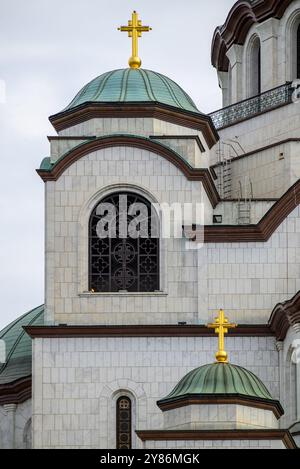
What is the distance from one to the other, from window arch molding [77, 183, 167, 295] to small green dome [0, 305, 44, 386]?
3.48m

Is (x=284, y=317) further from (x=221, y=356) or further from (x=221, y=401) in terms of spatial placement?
(x=221, y=401)

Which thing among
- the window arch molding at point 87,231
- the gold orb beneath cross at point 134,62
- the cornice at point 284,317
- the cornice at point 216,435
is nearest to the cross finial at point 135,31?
the gold orb beneath cross at point 134,62

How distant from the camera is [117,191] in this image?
3073 inches

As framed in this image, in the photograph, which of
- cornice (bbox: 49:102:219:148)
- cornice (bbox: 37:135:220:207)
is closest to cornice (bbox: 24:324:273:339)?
cornice (bbox: 37:135:220:207)

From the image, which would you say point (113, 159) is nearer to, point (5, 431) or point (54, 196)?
point (54, 196)

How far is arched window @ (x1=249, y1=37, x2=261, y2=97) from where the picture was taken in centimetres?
8638

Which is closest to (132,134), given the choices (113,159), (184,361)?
(113,159)

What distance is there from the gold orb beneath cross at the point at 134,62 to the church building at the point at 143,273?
696mm

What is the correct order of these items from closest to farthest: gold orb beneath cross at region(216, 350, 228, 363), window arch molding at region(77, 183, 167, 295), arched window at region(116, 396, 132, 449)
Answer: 1. gold orb beneath cross at region(216, 350, 228, 363)
2. arched window at region(116, 396, 132, 449)
3. window arch molding at region(77, 183, 167, 295)

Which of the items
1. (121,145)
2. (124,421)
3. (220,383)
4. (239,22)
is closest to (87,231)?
(121,145)

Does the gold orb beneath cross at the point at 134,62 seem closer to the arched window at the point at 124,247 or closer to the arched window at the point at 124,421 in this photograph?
the arched window at the point at 124,247

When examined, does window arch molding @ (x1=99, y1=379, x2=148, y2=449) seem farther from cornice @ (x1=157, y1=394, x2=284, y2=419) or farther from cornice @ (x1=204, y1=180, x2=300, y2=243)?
cornice @ (x1=204, y1=180, x2=300, y2=243)

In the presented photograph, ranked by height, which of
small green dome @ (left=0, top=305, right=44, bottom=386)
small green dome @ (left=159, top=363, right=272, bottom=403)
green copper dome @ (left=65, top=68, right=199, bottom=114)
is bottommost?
small green dome @ (left=159, top=363, right=272, bottom=403)

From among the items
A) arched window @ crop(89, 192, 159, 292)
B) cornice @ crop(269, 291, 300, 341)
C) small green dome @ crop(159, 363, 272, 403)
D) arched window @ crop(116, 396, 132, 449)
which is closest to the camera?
small green dome @ crop(159, 363, 272, 403)
